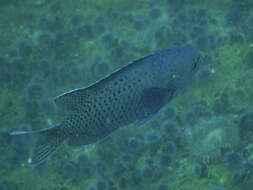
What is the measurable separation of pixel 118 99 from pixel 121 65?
2430mm

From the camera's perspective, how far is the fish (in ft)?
8.88

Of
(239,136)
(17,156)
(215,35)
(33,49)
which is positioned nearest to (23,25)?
(33,49)

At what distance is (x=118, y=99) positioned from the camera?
2.70 metres

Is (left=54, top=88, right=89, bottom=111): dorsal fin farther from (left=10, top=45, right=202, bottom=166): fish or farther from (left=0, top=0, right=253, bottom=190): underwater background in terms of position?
(left=0, top=0, right=253, bottom=190): underwater background

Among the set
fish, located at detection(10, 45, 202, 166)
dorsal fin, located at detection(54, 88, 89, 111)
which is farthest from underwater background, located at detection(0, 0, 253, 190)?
dorsal fin, located at detection(54, 88, 89, 111)

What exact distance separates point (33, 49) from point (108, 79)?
361cm

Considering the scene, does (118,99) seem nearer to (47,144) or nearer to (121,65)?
(47,144)

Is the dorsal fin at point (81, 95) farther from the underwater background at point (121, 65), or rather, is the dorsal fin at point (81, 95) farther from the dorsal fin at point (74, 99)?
the underwater background at point (121, 65)

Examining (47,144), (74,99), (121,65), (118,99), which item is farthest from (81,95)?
(121,65)

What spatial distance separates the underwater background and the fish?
125 centimetres

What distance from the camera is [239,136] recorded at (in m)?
3.75

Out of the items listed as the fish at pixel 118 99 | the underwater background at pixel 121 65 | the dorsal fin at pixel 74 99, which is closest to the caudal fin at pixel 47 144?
the fish at pixel 118 99

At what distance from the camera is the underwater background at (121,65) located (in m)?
3.79

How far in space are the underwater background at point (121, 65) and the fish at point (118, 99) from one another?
1247 mm
